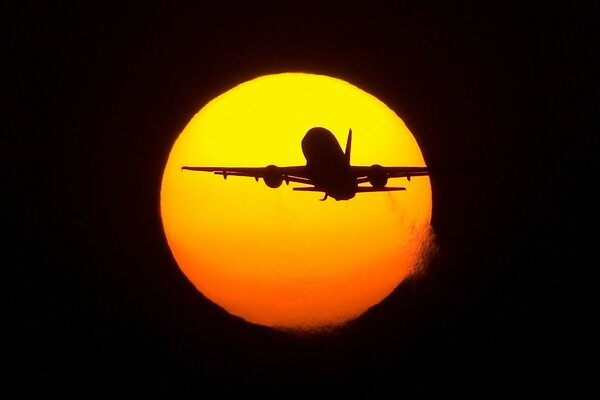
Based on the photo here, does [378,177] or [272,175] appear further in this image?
[272,175]

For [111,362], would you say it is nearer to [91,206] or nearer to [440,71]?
[91,206]

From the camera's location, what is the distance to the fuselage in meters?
17.2

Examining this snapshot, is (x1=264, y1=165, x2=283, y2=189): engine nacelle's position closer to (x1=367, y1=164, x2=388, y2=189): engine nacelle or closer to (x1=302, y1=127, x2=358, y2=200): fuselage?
(x1=302, y1=127, x2=358, y2=200): fuselage

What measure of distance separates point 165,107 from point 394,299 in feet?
15.3

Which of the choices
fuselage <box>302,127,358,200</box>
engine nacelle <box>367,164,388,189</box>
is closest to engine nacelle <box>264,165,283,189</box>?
fuselage <box>302,127,358,200</box>

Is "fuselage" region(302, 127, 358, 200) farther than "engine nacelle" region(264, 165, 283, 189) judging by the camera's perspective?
Yes

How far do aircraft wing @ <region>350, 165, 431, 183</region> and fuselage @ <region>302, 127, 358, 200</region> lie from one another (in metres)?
0.28

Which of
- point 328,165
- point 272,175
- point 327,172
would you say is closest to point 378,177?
point 272,175

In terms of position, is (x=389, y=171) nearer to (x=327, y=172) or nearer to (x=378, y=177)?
(x=378, y=177)

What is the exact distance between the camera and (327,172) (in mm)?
17906

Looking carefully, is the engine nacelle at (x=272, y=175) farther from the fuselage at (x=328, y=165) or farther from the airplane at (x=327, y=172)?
the fuselage at (x=328, y=165)

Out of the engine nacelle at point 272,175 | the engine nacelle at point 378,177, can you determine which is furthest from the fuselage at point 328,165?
the engine nacelle at point 272,175

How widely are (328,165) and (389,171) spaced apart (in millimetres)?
3335

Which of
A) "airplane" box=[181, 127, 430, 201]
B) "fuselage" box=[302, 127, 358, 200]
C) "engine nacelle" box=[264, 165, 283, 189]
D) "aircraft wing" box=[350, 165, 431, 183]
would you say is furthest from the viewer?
"fuselage" box=[302, 127, 358, 200]
